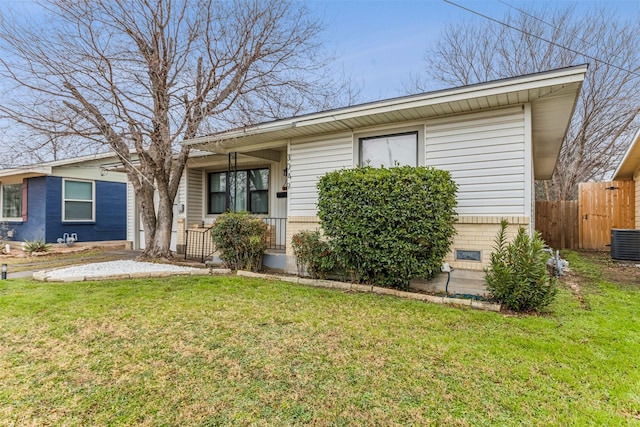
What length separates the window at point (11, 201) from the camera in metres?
13.6

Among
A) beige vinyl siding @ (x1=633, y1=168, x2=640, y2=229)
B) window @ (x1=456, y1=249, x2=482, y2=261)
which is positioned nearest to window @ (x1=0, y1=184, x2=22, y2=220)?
window @ (x1=456, y1=249, x2=482, y2=261)

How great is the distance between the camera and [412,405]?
2.33 m

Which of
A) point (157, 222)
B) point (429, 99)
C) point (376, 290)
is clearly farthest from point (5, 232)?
point (429, 99)

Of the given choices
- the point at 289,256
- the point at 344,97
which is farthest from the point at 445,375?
the point at 344,97

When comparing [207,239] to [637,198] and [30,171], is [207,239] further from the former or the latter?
[637,198]

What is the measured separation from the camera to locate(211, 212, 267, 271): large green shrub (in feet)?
23.6

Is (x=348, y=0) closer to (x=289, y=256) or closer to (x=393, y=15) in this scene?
(x=393, y=15)

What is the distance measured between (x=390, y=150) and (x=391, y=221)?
186 cm

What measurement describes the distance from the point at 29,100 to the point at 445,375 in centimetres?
963

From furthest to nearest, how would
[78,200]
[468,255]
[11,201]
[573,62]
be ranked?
1. [573,62]
2. [11,201]
3. [78,200]
4. [468,255]

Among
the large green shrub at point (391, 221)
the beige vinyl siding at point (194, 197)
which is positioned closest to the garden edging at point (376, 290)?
the large green shrub at point (391, 221)

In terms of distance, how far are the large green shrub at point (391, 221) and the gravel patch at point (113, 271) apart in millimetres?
3511

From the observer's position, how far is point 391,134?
6.39 m

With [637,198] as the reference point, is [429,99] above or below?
above
